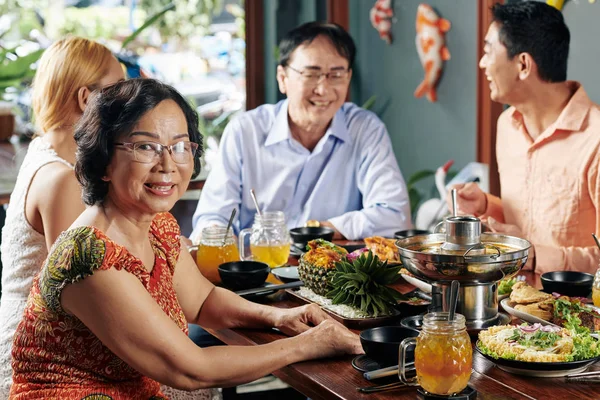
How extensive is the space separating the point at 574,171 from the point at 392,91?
2.47 m

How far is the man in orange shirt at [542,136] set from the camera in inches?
113

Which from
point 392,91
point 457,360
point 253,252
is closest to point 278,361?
point 457,360

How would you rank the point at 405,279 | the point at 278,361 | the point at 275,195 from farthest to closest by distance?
the point at 275,195
the point at 405,279
the point at 278,361

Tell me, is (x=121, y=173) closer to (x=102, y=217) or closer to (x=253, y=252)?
(x=102, y=217)

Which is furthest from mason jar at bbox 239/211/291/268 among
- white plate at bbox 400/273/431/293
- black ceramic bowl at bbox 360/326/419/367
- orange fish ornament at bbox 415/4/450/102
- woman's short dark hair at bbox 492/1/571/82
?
orange fish ornament at bbox 415/4/450/102

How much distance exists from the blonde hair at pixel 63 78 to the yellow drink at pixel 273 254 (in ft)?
2.41

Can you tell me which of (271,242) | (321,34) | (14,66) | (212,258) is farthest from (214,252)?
(14,66)

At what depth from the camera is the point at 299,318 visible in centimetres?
197

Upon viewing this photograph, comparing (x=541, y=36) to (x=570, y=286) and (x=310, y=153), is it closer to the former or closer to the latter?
(x=310, y=153)

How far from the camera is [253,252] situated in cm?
260

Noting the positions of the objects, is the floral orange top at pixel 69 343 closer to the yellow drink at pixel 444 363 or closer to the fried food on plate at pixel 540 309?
the yellow drink at pixel 444 363

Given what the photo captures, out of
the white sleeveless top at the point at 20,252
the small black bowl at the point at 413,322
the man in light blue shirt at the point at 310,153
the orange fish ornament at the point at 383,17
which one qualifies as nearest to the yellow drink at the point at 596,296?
the small black bowl at the point at 413,322

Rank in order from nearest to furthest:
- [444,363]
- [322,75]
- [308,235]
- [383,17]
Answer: [444,363] → [308,235] → [322,75] → [383,17]

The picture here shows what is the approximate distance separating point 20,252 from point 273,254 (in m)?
0.78
